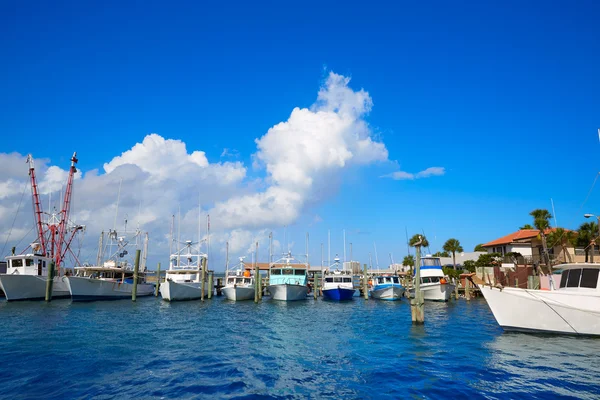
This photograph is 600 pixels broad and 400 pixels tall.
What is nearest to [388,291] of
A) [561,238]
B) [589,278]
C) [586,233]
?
[561,238]

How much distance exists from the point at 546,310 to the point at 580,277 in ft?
8.77

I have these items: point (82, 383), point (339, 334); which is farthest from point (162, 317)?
point (82, 383)

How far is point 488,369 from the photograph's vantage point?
51.3 ft

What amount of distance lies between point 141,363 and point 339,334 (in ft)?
39.7

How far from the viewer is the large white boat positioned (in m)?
20.7

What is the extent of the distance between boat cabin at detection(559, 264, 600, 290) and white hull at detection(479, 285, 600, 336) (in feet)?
2.76

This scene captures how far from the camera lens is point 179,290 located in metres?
47.1

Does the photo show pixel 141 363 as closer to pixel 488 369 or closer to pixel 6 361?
pixel 6 361

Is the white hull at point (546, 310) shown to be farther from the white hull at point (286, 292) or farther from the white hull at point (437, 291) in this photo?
the white hull at point (286, 292)

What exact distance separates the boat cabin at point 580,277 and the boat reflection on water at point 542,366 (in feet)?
8.97

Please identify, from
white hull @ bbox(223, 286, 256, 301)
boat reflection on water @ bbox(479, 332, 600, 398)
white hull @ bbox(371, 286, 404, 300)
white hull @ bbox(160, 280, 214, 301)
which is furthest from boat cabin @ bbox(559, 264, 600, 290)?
white hull @ bbox(160, 280, 214, 301)

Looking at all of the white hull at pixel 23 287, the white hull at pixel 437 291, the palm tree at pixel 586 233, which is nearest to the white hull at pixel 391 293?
the white hull at pixel 437 291

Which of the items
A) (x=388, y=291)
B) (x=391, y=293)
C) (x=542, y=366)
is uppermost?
(x=542, y=366)

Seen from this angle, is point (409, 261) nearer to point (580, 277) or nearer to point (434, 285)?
point (434, 285)
